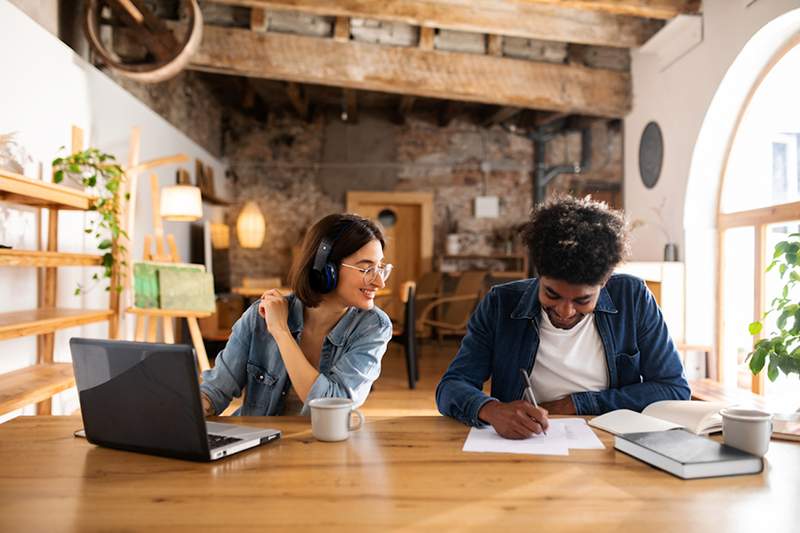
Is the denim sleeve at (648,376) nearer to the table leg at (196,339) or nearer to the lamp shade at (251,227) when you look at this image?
the table leg at (196,339)

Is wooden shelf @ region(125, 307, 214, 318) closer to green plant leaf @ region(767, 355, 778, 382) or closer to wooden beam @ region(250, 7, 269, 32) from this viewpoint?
wooden beam @ region(250, 7, 269, 32)

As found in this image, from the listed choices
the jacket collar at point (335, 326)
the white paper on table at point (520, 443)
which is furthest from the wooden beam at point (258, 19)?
the white paper on table at point (520, 443)

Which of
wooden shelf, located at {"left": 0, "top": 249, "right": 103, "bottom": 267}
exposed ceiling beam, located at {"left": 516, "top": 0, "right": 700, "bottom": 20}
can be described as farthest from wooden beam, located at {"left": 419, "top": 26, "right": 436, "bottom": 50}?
wooden shelf, located at {"left": 0, "top": 249, "right": 103, "bottom": 267}

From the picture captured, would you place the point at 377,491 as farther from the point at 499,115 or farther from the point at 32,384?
the point at 499,115

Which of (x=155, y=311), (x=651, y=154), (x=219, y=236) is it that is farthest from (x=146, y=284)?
(x=651, y=154)

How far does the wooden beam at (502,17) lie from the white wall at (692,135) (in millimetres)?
354

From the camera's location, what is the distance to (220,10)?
16.6 ft

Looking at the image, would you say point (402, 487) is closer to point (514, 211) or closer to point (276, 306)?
point (276, 306)

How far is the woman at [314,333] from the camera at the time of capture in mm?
1787

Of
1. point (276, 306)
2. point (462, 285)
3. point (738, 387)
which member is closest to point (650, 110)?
point (738, 387)

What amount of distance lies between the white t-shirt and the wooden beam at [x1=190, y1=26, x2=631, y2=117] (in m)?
3.68

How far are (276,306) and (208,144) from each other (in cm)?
656

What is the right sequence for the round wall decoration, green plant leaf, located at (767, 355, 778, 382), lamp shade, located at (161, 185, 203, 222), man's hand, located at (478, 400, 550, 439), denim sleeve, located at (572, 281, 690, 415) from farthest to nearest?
1. lamp shade, located at (161, 185, 203, 222)
2. the round wall decoration
3. green plant leaf, located at (767, 355, 778, 382)
4. denim sleeve, located at (572, 281, 690, 415)
5. man's hand, located at (478, 400, 550, 439)

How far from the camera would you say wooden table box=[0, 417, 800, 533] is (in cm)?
98
